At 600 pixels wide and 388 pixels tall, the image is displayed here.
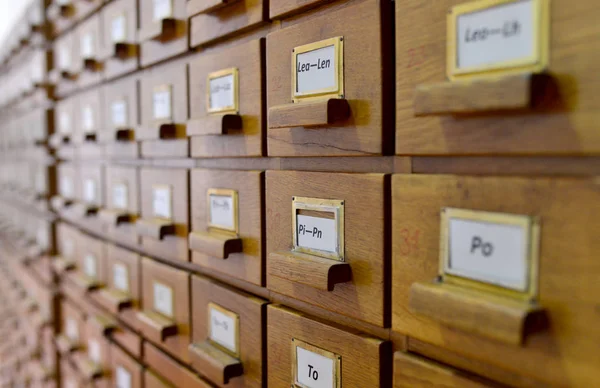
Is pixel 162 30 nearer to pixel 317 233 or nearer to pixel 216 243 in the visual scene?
pixel 216 243

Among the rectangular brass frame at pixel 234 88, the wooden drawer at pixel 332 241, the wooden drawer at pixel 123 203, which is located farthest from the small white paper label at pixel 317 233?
the wooden drawer at pixel 123 203

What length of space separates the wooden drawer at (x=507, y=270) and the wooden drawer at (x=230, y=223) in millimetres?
280

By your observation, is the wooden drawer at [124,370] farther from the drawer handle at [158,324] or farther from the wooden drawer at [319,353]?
the wooden drawer at [319,353]

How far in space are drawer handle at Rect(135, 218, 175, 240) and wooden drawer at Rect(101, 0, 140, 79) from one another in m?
0.34

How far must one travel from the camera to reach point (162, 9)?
964 mm

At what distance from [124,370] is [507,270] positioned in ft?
3.35

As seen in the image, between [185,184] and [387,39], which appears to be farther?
[185,184]

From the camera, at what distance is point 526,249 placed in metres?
0.42

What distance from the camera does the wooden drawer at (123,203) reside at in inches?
45.0

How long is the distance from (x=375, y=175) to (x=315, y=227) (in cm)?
12

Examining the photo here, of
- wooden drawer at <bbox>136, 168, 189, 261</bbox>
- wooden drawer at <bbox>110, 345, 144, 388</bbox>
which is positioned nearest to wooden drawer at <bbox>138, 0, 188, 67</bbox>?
wooden drawer at <bbox>136, 168, 189, 261</bbox>

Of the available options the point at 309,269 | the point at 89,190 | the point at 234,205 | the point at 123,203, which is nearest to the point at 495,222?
the point at 309,269

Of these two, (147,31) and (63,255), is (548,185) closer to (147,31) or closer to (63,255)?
(147,31)

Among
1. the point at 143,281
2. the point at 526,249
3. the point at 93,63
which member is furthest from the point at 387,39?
the point at 93,63
